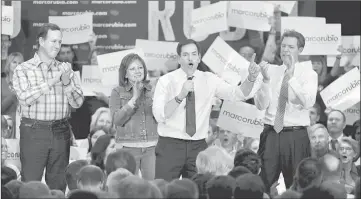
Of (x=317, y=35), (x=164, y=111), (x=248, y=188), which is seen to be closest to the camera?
(x=248, y=188)

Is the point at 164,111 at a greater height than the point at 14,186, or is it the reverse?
the point at 164,111

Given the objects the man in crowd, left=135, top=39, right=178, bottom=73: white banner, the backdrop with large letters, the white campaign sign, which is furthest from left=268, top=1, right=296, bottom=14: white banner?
the man in crowd

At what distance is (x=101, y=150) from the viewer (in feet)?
17.4

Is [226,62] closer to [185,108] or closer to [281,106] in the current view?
[281,106]

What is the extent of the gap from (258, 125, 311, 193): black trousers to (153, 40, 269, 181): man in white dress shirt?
305 mm

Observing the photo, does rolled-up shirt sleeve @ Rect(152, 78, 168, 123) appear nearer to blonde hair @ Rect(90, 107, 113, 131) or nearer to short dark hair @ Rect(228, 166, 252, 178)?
short dark hair @ Rect(228, 166, 252, 178)

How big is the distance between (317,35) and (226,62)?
0.91 m

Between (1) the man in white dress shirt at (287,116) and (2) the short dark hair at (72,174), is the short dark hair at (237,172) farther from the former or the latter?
(1) the man in white dress shirt at (287,116)

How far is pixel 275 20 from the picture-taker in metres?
7.63

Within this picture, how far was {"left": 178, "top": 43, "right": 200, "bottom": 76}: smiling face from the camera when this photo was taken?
4.85 m

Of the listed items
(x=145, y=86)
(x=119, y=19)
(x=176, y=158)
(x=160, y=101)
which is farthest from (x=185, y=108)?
(x=119, y=19)

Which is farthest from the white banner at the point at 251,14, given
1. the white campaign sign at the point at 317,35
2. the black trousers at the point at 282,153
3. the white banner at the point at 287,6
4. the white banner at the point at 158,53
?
the black trousers at the point at 282,153

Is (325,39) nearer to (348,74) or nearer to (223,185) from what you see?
(348,74)

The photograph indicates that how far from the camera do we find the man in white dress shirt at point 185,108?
15.9 ft
